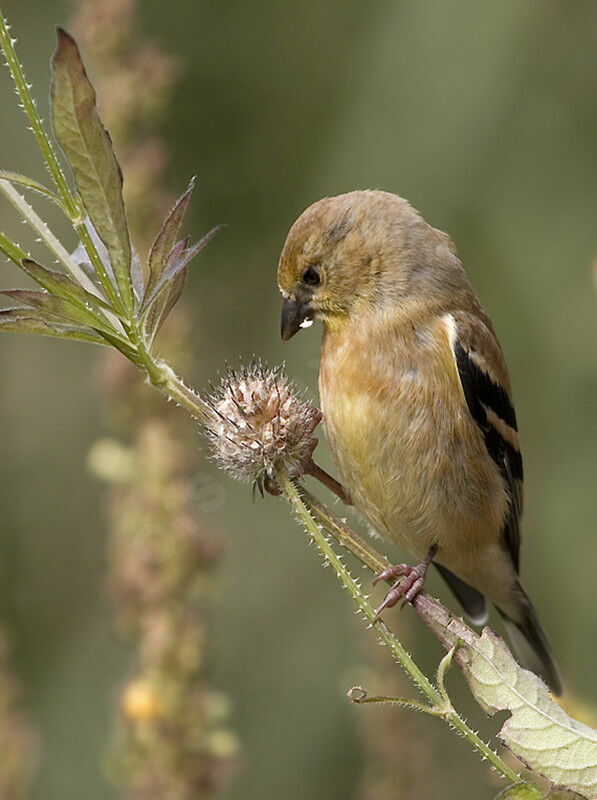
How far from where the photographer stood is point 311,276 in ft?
10.7

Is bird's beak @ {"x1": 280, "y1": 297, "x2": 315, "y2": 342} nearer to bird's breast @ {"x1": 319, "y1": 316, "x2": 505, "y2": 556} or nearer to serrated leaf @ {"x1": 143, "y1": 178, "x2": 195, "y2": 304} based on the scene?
bird's breast @ {"x1": 319, "y1": 316, "x2": 505, "y2": 556}

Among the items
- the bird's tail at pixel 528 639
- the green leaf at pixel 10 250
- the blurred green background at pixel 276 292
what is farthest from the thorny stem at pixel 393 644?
the blurred green background at pixel 276 292

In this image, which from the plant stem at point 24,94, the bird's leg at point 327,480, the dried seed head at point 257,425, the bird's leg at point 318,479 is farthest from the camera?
the bird's leg at point 327,480

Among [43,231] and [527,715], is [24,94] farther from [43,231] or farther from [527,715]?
[527,715]

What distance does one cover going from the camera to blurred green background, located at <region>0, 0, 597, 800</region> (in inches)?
189

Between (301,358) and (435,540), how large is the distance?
52.5 inches

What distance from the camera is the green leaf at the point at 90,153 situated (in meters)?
1.71

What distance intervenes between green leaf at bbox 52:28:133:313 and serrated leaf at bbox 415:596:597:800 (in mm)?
770

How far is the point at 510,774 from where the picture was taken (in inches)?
69.1

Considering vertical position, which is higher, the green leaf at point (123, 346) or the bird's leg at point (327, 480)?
the bird's leg at point (327, 480)

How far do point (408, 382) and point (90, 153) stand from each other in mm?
1447

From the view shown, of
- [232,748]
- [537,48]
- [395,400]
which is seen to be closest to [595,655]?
[395,400]

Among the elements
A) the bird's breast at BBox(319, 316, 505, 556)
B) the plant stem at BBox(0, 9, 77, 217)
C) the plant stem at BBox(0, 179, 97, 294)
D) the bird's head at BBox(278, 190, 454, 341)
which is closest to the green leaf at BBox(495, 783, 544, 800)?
the plant stem at BBox(0, 179, 97, 294)

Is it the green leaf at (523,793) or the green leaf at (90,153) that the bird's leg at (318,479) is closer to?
the green leaf at (90,153)
